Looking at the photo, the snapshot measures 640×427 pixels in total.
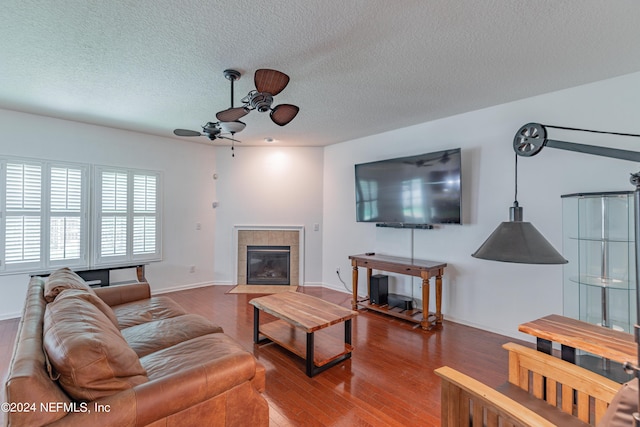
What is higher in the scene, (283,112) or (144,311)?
(283,112)

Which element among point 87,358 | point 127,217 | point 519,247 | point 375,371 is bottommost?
point 375,371

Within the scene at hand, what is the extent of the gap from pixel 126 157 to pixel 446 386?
5.21m

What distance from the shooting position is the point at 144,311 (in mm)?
2750

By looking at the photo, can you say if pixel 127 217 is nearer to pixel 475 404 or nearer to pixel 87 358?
pixel 87 358

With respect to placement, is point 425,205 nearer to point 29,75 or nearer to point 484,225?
point 484,225

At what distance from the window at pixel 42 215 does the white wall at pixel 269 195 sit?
6.77 ft

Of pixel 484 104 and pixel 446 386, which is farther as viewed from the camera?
pixel 484 104

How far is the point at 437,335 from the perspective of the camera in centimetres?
332

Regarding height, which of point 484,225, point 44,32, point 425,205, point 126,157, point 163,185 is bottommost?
point 484,225

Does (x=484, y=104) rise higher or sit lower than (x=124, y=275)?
higher

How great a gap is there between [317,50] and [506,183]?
2.53 metres

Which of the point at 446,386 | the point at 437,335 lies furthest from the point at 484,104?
the point at 446,386

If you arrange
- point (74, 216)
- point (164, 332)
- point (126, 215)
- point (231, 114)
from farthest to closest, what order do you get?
point (126, 215)
point (74, 216)
point (231, 114)
point (164, 332)

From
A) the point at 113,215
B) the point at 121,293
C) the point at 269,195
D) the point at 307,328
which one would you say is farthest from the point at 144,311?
the point at 269,195
